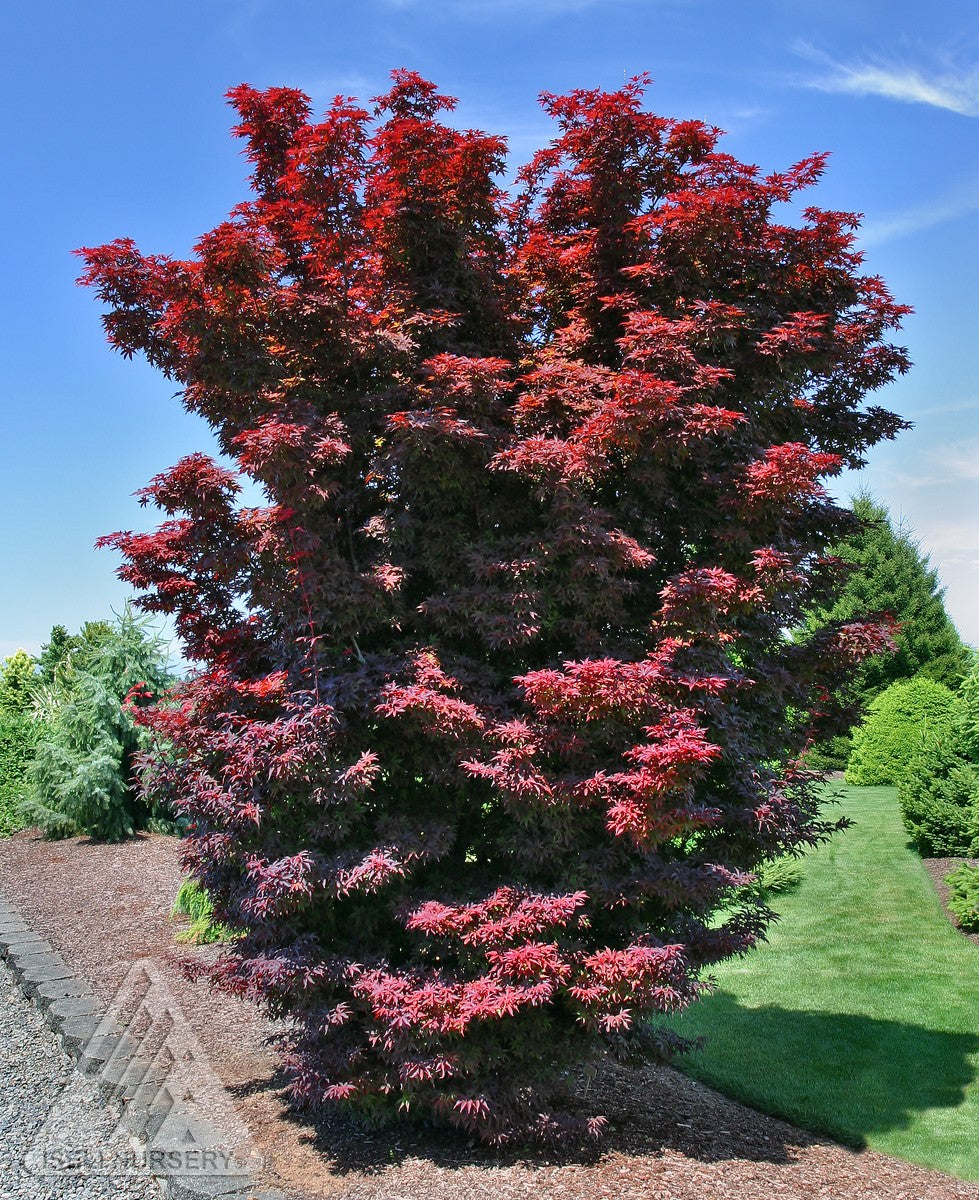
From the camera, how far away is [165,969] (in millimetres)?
7352

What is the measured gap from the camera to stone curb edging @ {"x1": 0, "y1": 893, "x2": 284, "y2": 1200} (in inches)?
161

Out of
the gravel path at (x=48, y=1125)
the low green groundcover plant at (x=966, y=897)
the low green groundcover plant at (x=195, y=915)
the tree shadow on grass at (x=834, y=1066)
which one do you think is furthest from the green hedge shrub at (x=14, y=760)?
the low green groundcover plant at (x=966, y=897)

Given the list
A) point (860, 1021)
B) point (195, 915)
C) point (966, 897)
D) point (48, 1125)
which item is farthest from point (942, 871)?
point (48, 1125)

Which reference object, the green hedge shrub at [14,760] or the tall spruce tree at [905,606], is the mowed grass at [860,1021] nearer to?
the tall spruce tree at [905,606]

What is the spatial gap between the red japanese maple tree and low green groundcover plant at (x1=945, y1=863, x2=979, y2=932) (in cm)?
453

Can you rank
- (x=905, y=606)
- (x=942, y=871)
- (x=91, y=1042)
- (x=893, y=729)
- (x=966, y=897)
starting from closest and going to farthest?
1. (x=91, y=1042)
2. (x=966, y=897)
3. (x=942, y=871)
4. (x=893, y=729)
5. (x=905, y=606)

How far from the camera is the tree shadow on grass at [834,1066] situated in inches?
210

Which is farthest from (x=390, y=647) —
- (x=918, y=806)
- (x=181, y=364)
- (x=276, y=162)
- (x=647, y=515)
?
(x=918, y=806)

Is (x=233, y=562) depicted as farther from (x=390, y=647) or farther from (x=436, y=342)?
(x=436, y=342)

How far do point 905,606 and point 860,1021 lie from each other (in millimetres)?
12223

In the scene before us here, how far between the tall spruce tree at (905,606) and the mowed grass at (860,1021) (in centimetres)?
792

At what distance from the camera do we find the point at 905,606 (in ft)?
57.3

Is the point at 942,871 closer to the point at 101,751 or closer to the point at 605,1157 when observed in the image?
the point at 605,1157

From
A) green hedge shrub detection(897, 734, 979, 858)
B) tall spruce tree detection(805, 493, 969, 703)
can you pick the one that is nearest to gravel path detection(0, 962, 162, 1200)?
green hedge shrub detection(897, 734, 979, 858)
